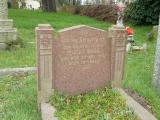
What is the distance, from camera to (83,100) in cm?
520

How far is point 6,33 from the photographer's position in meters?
9.68

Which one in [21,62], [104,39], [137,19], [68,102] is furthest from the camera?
[137,19]

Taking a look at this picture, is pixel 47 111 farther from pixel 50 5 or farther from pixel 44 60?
pixel 50 5

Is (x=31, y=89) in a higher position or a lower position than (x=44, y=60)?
lower

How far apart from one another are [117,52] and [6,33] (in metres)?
4.94

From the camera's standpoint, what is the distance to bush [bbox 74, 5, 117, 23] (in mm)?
22934

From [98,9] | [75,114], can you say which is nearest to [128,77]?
[75,114]

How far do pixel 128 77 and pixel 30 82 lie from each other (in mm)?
1924

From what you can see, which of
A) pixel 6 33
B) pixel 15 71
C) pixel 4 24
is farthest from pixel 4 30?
pixel 15 71

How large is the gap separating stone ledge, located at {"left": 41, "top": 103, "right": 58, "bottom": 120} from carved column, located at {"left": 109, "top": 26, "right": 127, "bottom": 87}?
4.08ft

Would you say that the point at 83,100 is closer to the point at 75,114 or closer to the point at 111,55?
the point at 75,114

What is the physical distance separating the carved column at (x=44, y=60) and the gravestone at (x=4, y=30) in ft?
15.4

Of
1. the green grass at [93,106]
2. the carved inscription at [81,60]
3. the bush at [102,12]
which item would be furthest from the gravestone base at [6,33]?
the bush at [102,12]

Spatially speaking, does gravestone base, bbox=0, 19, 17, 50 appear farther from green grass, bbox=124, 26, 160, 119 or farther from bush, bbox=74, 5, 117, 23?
bush, bbox=74, 5, 117, 23
